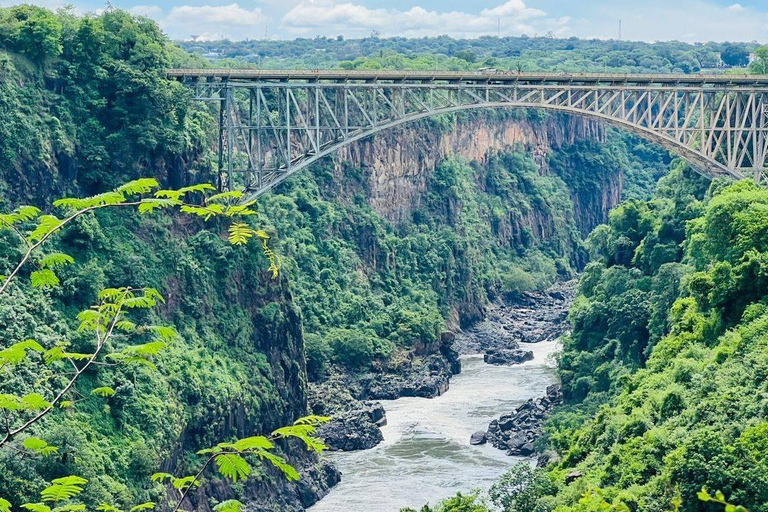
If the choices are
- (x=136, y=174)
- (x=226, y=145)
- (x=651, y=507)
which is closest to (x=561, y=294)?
(x=226, y=145)

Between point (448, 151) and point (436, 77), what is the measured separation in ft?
95.4

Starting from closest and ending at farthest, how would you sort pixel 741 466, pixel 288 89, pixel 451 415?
1. pixel 741 466
2. pixel 288 89
3. pixel 451 415

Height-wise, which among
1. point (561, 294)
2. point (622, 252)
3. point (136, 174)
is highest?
point (136, 174)

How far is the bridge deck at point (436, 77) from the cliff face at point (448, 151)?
16.5 metres

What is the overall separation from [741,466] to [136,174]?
2832 cm

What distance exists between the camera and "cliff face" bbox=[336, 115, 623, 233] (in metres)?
77.6

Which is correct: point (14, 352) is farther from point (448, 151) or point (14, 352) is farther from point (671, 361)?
point (448, 151)

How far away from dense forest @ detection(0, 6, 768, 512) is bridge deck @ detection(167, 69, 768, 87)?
6.07 feet

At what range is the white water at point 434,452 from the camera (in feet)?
162

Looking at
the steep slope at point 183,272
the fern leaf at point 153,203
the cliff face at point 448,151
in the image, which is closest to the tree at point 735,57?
the cliff face at point 448,151

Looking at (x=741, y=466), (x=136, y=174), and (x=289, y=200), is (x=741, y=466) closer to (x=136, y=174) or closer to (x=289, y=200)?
(x=136, y=174)

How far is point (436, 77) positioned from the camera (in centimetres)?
5709

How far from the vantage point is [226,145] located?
56531mm

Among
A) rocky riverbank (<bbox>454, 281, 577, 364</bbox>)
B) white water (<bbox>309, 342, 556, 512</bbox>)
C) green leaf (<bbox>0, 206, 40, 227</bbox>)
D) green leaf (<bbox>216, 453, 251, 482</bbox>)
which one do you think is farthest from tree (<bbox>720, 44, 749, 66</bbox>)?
green leaf (<bbox>216, 453, 251, 482</bbox>)
